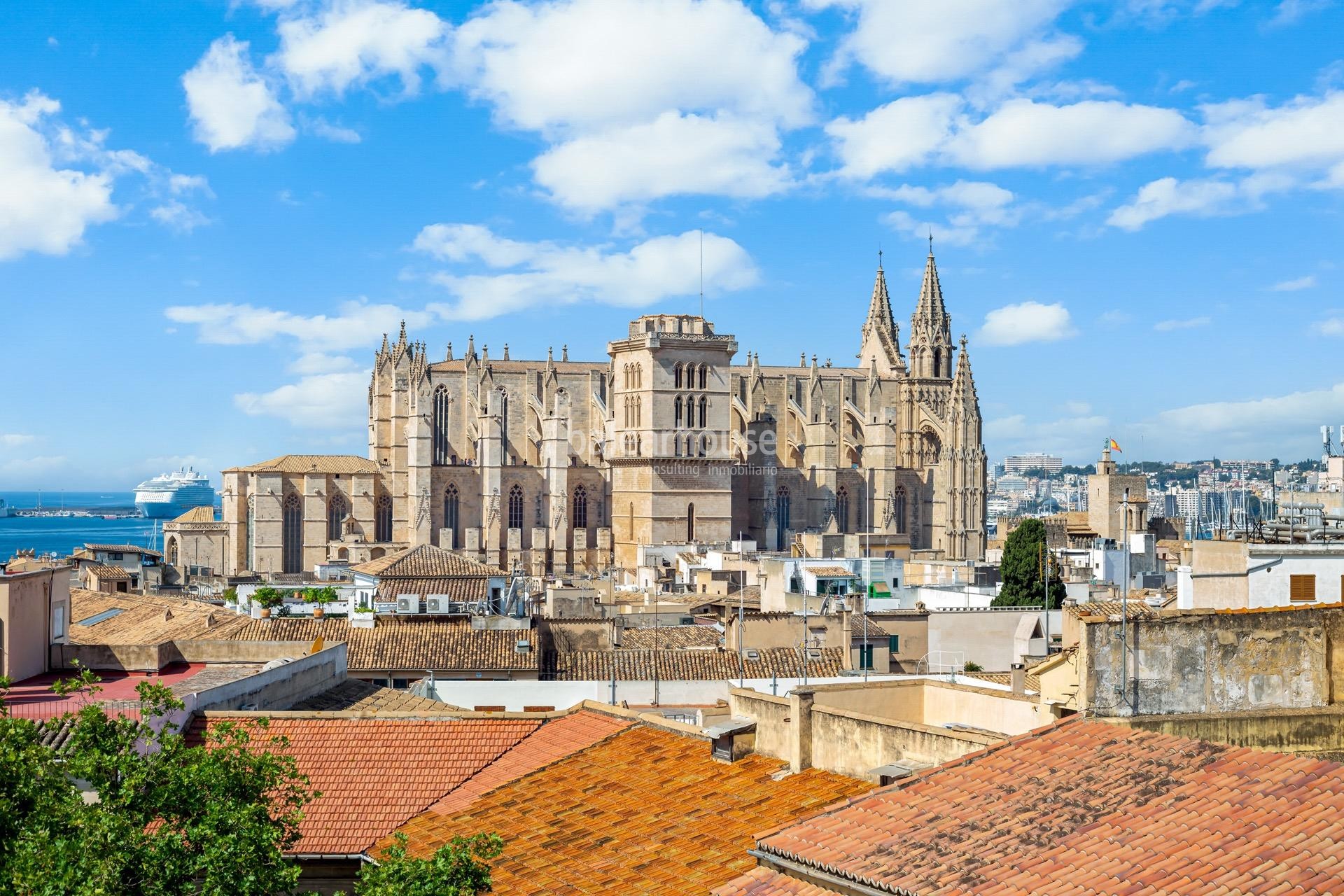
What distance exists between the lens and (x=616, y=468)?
76.4 metres

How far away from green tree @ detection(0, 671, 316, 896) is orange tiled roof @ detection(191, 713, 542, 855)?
13.6 feet

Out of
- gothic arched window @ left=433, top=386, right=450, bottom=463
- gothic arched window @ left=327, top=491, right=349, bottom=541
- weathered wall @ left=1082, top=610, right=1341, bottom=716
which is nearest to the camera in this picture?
weathered wall @ left=1082, top=610, right=1341, bottom=716

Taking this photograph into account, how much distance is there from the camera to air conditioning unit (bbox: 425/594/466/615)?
33531 millimetres

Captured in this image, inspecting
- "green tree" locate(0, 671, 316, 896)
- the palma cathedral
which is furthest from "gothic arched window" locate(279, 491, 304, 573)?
"green tree" locate(0, 671, 316, 896)

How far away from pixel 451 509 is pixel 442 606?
4430 centimetres

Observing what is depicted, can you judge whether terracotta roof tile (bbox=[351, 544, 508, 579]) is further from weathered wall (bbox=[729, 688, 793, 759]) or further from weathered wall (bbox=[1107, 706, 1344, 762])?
weathered wall (bbox=[1107, 706, 1344, 762])

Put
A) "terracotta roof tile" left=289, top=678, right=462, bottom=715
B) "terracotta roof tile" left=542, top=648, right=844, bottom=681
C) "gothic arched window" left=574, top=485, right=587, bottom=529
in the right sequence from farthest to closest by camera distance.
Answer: "gothic arched window" left=574, top=485, right=587, bottom=529, "terracotta roof tile" left=542, top=648, right=844, bottom=681, "terracotta roof tile" left=289, top=678, right=462, bottom=715

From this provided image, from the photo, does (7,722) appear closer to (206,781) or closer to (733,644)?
(206,781)

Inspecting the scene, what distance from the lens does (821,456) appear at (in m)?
81.1

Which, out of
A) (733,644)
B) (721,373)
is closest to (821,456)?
(721,373)

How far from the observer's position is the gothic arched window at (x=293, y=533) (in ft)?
252

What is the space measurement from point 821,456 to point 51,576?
63314mm

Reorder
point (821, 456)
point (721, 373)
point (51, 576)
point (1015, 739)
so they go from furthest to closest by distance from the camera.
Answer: point (821, 456) → point (721, 373) → point (51, 576) → point (1015, 739)

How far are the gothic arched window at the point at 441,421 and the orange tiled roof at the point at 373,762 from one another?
208 ft
